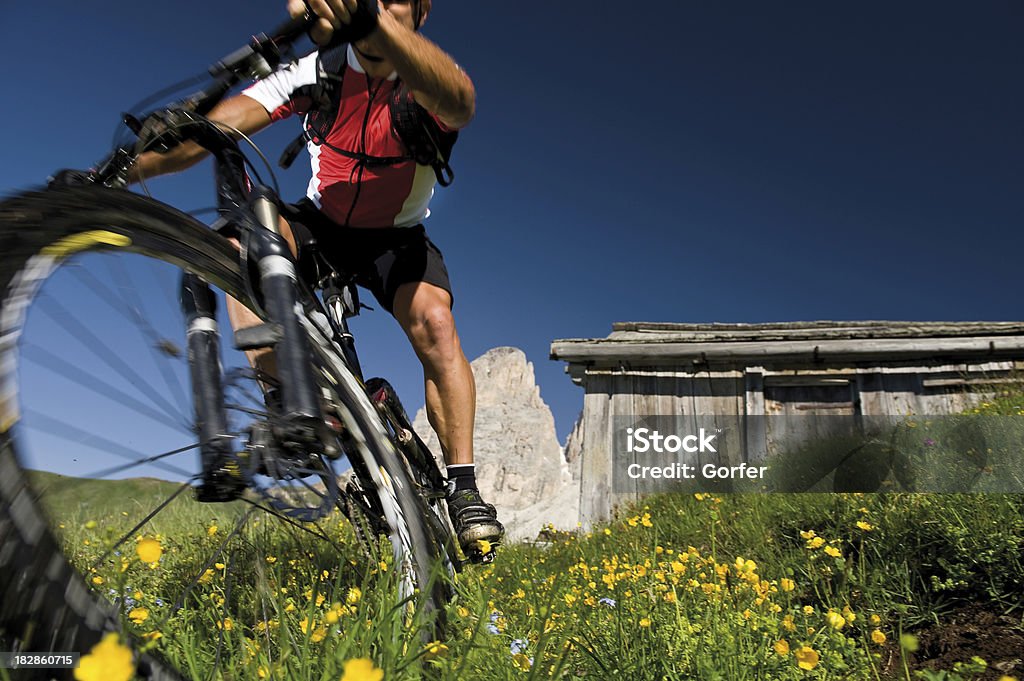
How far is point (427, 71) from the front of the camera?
152 centimetres

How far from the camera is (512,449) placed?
60125 mm

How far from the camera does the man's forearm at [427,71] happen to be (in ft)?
4.69

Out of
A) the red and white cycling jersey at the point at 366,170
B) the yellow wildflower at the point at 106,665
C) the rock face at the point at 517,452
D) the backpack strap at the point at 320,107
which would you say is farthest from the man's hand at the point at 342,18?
→ the rock face at the point at 517,452

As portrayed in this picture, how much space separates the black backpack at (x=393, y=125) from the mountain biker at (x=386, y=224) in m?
0.03

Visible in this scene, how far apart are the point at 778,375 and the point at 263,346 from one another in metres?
10.8

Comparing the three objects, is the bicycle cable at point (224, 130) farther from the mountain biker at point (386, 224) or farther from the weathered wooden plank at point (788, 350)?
the weathered wooden plank at point (788, 350)

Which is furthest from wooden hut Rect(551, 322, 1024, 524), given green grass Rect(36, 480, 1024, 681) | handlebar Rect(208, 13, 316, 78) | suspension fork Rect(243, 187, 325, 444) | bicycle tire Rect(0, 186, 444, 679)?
handlebar Rect(208, 13, 316, 78)

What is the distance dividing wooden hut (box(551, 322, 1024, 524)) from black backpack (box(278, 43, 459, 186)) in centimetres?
859

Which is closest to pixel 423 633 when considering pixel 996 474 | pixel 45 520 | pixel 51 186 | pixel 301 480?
pixel 301 480

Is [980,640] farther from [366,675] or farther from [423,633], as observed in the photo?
[366,675]

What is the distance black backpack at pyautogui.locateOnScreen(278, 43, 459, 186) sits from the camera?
2.22 m

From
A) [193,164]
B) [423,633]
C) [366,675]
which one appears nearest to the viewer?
[366,675]

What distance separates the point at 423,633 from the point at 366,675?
74cm

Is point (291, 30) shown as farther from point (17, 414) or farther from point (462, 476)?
point (462, 476)
